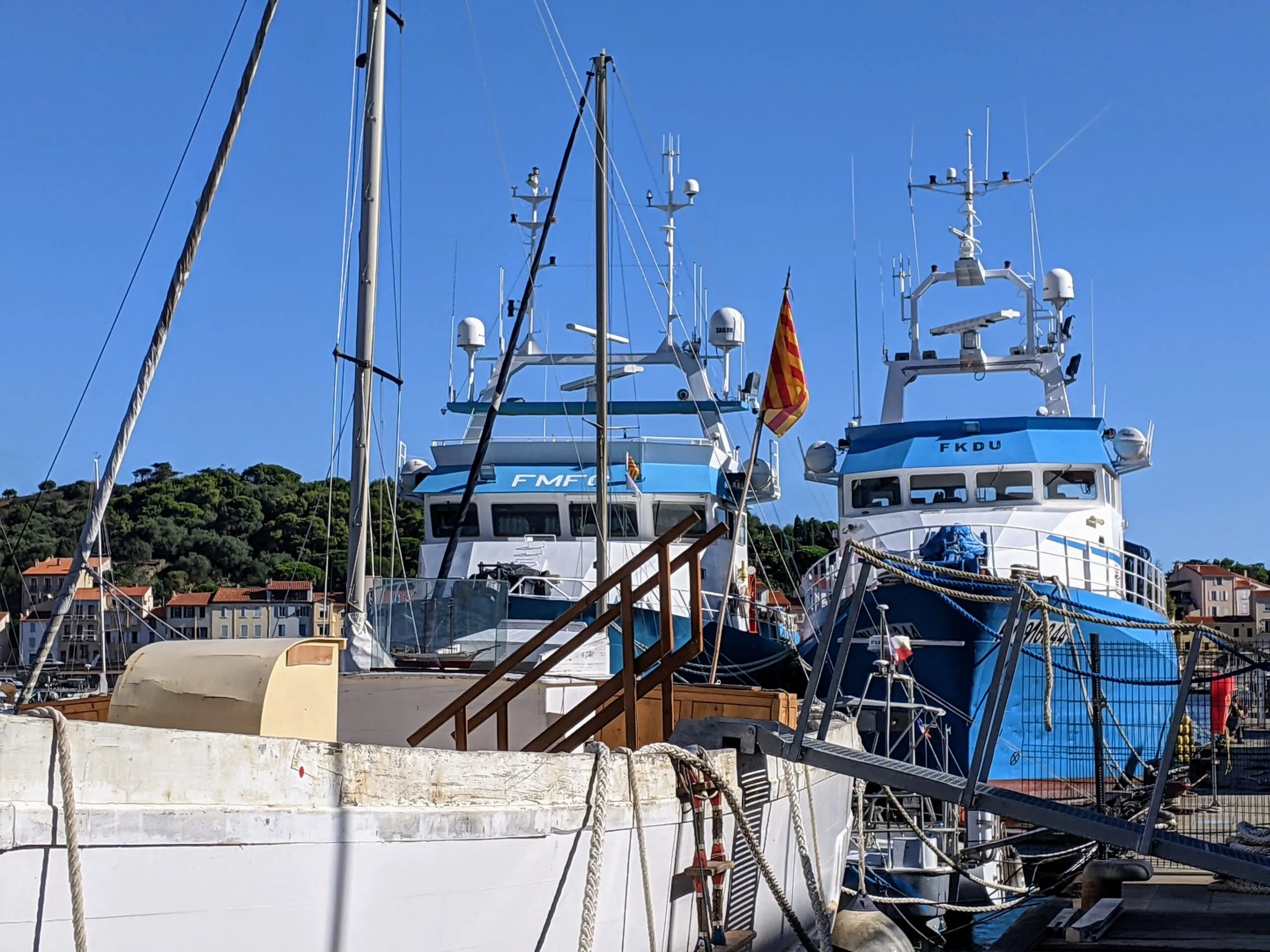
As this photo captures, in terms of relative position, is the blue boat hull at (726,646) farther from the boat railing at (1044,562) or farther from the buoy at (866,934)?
the buoy at (866,934)

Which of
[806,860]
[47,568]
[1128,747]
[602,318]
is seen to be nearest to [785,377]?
[602,318]

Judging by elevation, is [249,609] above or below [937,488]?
below

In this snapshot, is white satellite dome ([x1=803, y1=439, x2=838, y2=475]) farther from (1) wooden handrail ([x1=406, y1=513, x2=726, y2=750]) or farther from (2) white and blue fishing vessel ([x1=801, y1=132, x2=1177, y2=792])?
(1) wooden handrail ([x1=406, y1=513, x2=726, y2=750])

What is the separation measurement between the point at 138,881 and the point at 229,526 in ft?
273

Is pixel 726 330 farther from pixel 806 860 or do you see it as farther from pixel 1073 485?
pixel 806 860

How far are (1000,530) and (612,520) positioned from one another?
6464 millimetres

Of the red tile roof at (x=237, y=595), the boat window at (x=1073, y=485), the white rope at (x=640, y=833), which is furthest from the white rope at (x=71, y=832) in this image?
the red tile roof at (x=237, y=595)

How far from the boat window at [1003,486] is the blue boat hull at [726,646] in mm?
4334

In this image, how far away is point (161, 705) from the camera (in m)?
6.28

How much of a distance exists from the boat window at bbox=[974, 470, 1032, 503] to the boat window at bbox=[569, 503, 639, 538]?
5680 millimetres

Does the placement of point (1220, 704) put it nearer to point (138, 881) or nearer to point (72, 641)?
point (138, 881)

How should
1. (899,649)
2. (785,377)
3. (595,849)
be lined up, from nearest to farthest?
1. (595,849)
2. (785,377)
3. (899,649)

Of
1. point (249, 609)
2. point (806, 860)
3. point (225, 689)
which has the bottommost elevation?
point (806, 860)

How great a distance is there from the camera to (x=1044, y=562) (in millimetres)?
21750
